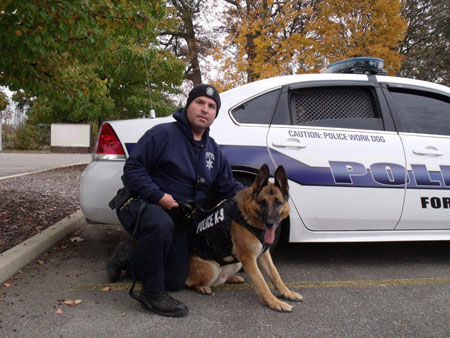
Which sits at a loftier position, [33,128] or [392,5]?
[392,5]

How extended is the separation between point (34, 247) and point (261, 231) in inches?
87.3

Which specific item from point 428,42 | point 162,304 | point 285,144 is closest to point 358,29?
point 285,144

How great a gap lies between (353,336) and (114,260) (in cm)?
185

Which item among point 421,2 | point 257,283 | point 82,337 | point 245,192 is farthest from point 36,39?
point 421,2

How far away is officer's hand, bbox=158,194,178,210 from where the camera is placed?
8.72ft

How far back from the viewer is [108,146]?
3.31 metres

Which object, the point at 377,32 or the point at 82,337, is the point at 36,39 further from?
the point at 377,32

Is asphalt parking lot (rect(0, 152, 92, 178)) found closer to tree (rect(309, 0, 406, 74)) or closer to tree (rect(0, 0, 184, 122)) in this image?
tree (rect(0, 0, 184, 122))

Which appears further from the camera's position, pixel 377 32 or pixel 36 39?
pixel 377 32

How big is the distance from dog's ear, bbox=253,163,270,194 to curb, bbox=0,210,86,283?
208 centimetres

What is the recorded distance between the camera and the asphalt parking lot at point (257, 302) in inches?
93.7

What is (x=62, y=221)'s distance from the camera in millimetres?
4555

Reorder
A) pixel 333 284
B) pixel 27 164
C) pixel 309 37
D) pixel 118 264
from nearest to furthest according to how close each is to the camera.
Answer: pixel 118 264 → pixel 333 284 → pixel 309 37 → pixel 27 164

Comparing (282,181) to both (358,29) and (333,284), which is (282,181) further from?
(358,29)
